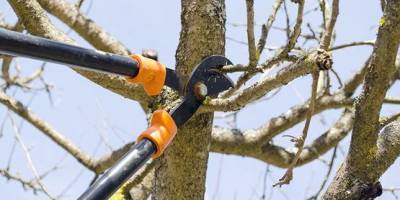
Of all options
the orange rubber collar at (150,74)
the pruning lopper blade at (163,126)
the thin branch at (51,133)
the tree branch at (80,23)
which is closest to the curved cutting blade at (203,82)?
the pruning lopper blade at (163,126)

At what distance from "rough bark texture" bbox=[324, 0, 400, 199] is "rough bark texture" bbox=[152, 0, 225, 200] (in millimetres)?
370

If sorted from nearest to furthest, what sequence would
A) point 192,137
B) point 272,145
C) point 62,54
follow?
point 62,54 → point 192,137 → point 272,145

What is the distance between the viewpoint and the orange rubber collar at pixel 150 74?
139 cm

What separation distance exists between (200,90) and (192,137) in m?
0.20

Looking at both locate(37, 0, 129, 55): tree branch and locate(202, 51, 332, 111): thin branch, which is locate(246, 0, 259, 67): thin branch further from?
locate(37, 0, 129, 55): tree branch

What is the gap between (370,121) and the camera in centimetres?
143

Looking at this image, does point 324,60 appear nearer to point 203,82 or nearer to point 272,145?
point 203,82

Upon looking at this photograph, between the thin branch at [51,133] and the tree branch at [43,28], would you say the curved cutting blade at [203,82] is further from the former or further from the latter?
the thin branch at [51,133]

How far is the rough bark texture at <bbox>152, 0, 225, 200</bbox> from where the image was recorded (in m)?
1.68

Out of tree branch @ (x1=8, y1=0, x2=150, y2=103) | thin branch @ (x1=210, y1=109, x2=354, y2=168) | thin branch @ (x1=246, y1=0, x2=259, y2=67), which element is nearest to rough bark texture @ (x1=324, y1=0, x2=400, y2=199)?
thin branch @ (x1=246, y1=0, x2=259, y2=67)

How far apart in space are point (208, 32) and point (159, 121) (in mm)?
476

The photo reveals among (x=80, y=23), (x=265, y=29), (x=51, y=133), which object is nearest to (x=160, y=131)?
(x=265, y=29)

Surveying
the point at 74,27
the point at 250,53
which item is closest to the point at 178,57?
the point at 250,53

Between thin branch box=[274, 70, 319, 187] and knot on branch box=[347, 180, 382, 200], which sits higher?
thin branch box=[274, 70, 319, 187]
